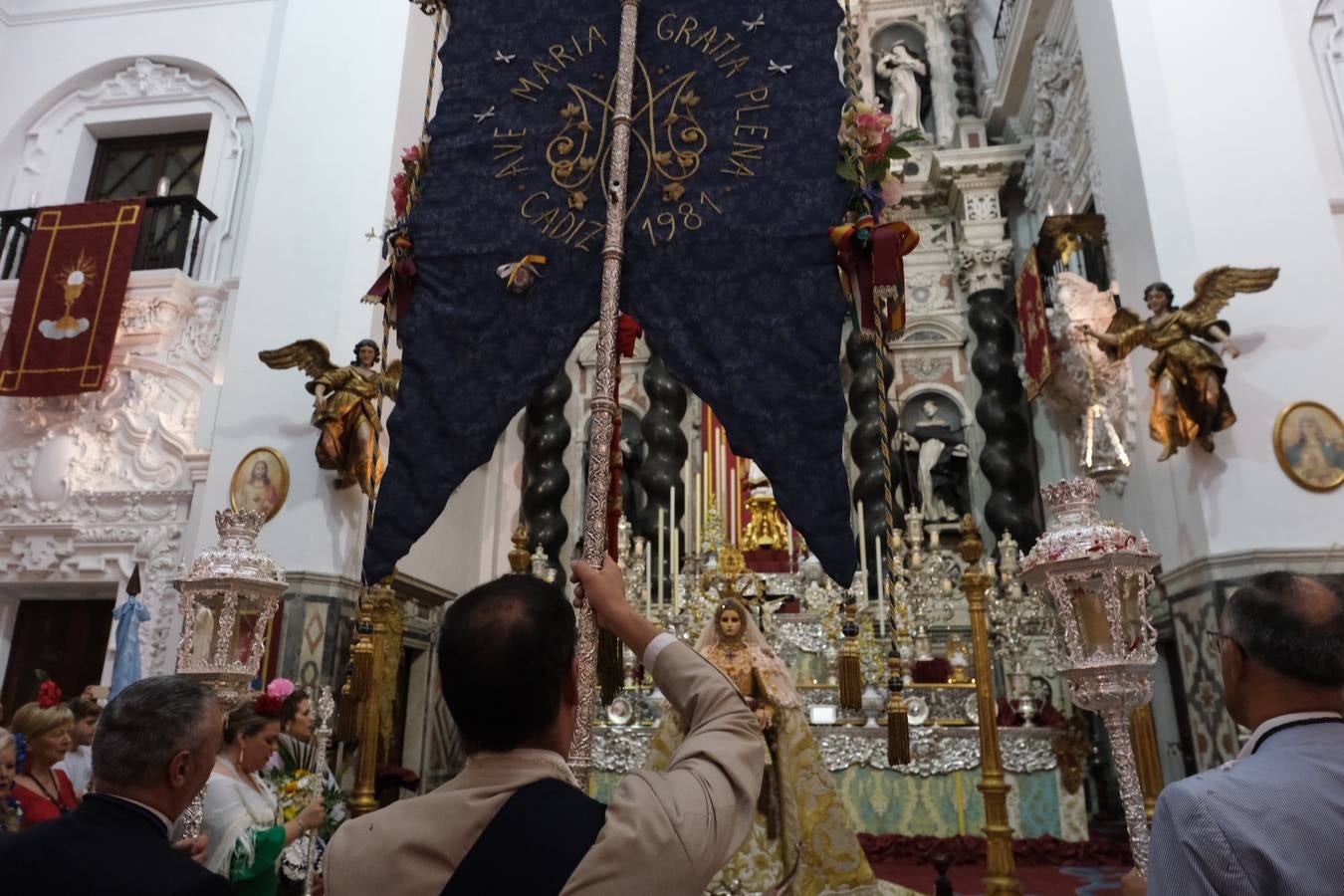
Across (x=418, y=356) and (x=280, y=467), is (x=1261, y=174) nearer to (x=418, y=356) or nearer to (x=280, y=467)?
(x=418, y=356)

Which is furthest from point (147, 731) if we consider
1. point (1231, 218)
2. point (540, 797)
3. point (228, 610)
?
point (1231, 218)

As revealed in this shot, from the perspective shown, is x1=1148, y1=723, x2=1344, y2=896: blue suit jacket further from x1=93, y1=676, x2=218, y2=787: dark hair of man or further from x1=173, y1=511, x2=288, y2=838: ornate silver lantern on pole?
x1=173, y1=511, x2=288, y2=838: ornate silver lantern on pole

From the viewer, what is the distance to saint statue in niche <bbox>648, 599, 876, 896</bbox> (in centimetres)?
466

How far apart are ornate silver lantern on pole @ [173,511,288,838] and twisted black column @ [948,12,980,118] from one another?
10.3 m

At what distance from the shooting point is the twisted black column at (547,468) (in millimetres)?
10008

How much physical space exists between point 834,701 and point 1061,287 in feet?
12.9

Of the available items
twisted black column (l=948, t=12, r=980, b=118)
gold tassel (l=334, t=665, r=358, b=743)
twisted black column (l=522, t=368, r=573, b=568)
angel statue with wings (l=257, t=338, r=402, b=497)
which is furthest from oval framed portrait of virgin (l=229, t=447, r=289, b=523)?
twisted black column (l=948, t=12, r=980, b=118)

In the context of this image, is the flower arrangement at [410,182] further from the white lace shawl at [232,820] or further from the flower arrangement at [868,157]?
the white lace shawl at [232,820]

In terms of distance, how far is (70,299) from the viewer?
8641mm

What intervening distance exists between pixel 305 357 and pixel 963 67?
893 centimetres

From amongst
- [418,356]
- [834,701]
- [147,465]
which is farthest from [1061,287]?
[147,465]

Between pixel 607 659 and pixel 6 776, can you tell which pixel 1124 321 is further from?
pixel 6 776

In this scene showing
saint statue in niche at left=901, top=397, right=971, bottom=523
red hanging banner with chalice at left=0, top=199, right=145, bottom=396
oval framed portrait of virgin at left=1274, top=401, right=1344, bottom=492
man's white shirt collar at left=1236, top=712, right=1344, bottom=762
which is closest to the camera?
man's white shirt collar at left=1236, top=712, right=1344, bottom=762

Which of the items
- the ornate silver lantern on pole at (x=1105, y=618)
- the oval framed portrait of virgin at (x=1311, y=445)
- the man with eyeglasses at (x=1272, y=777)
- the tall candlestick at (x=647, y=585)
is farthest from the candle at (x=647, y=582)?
the man with eyeglasses at (x=1272, y=777)
